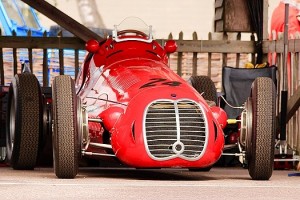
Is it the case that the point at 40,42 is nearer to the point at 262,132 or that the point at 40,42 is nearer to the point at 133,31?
the point at 133,31

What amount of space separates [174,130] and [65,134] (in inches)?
35.6

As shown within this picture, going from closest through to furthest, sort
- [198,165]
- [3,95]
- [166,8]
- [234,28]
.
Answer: [198,165]
[3,95]
[234,28]
[166,8]

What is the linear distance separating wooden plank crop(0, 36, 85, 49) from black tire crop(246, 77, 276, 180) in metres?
6.20

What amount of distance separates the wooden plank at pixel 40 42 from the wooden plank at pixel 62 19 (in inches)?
10.5

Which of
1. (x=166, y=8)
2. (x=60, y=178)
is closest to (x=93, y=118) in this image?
(x=60, y=178)

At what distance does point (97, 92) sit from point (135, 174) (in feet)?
3.47

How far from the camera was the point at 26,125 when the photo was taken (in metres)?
12.5

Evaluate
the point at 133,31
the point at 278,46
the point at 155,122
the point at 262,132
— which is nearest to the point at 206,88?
the point at 133,31

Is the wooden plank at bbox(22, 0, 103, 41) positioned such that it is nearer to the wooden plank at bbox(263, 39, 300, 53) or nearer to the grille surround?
the wooden plank at bbox(263, 39, 300, 53)

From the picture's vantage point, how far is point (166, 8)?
28.9 m

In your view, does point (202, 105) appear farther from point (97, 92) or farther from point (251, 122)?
point (97, 92)

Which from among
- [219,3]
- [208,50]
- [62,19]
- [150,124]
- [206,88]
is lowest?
[150,124]

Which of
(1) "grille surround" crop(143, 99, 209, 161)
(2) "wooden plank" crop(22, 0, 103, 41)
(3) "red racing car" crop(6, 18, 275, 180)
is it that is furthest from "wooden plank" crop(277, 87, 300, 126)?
(1) "grille surround" crop(143, 99, 209, 161)

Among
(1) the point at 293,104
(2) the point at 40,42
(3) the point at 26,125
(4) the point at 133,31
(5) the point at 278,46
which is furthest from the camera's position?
(2) the point at 40,42
